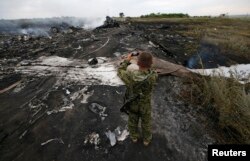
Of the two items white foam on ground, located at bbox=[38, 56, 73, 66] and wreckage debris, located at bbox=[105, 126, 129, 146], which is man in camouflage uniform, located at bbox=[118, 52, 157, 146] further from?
white foam on ground, located at bbox=[38, 56, 73, 66]

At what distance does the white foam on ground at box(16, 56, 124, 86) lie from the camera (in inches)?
252

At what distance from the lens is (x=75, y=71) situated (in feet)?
23.8

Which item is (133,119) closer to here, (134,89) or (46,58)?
(134,89)

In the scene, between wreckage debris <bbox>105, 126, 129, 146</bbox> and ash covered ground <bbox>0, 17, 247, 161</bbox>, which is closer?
ash covered ground <bbox>0, 17, 247, 161</bbox>

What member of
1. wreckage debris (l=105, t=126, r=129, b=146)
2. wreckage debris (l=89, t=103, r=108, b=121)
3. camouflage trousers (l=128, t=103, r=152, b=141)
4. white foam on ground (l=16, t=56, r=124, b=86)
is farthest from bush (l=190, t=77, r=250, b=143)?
white foam on ground (l=16, t=56, r=124, b=86)

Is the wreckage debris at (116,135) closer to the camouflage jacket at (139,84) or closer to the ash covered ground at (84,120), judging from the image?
the ash covered ground at (84,120)

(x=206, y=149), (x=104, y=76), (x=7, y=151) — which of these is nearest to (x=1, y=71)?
(x=104, y=76)

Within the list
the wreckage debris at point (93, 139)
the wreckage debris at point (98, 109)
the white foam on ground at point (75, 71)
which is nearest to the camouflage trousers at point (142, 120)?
the wreckage debris at point (93, 139)

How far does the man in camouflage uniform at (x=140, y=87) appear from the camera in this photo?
3352 millimetres

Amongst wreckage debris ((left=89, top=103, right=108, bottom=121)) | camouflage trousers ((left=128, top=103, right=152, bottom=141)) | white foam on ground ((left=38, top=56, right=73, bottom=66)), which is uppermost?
camouflage trousers ((left=128, top=103, right=152, bottom=141))

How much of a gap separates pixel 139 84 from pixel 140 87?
0.05 m

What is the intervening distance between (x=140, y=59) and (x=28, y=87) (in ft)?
Result: 12.7

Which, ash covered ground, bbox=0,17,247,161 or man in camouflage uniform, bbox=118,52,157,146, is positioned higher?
man in camouflage uniform, bbox=118,52,157,146

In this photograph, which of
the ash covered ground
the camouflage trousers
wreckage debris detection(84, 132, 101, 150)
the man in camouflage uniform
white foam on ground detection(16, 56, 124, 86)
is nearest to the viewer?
the man in camouflage uniform
